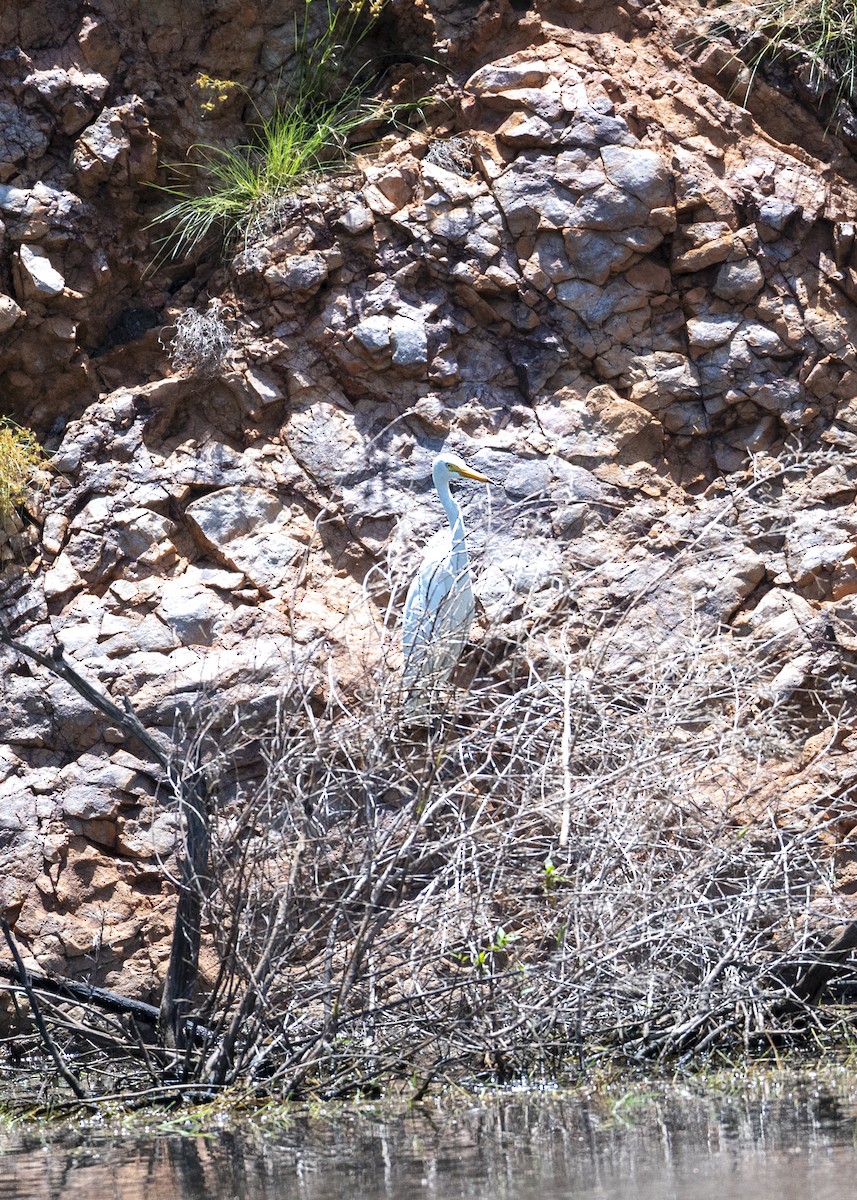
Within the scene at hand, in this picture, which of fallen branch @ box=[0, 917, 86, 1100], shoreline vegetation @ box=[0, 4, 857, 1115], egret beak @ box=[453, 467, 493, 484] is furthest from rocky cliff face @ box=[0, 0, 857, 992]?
fallen branch @ box=[0, 917, 86, 1100]

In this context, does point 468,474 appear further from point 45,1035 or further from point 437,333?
point 45,1035

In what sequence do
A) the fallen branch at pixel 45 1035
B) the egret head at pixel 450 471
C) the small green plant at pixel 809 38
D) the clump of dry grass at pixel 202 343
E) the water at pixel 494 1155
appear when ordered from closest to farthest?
the water at pixel 494 1155
the fallen branch at pixel 45 1035
the egret head at pixel 450 471
the clump of dry grass at pixel 202 343
the small green plant at pixel 809 38

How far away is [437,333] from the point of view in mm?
7645

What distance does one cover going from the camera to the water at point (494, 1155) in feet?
11.4

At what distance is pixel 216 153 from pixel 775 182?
3163mm

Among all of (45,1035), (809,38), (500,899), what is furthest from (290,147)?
(45,1035)

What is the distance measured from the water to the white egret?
1374mm

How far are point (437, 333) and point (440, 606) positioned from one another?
3.01 metres

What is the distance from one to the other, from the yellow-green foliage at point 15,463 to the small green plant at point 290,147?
135cm

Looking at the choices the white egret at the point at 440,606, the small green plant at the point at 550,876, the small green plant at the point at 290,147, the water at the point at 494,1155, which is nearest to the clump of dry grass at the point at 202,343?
the small green plant at the point at 290,147

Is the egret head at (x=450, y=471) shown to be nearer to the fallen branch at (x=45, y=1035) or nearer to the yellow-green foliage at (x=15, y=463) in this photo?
the yellow-green foliage at (x=15, y=463)

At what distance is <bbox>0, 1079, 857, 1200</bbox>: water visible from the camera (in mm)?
3484

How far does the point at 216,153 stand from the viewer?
26.6 feet

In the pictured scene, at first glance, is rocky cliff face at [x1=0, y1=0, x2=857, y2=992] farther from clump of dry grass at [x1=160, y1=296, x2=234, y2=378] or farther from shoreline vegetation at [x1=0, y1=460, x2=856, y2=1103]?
shoreline vegetation at [x1=0, y1=460, x2=856, y2=1103]
